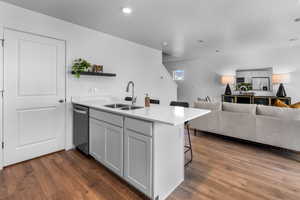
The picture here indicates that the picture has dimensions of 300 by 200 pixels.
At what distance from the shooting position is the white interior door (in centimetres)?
235

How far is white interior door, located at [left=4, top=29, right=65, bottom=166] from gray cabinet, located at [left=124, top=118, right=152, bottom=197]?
1827 mm

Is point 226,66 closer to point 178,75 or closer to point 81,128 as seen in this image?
point 178,75

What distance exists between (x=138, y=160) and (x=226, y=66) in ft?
20.4

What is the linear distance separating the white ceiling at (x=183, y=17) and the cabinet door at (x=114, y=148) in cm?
193

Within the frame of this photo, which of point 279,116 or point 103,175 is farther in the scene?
point 279,116

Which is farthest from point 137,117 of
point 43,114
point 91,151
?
point 43,114

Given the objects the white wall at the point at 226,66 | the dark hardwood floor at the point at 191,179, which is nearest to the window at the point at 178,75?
the white wall at the point at 226,66

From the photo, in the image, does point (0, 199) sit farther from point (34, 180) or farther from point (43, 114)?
point (43, 114)

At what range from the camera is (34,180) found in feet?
6.63

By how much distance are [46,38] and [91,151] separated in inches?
84.6

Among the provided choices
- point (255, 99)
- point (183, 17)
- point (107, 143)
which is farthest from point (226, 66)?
point (107, 143)

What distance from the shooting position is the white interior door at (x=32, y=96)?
235 cm

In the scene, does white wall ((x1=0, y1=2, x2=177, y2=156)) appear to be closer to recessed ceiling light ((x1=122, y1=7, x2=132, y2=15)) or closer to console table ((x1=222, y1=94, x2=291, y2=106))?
recessed ceiling light ((x1=122, y1=7, x2=132, y2=15))

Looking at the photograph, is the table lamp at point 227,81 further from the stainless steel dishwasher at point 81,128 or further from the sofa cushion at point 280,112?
the stainless steel dishwasher at point 81,128
